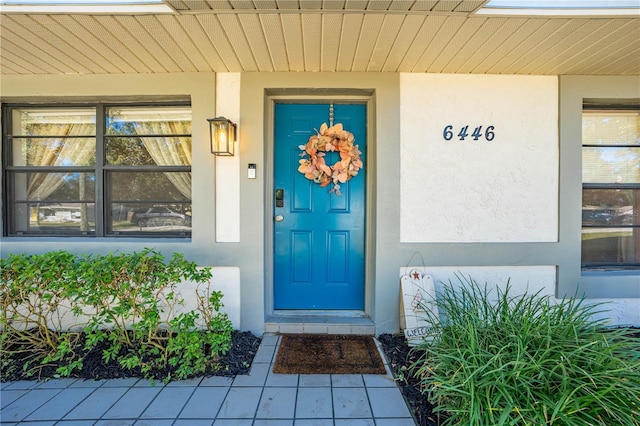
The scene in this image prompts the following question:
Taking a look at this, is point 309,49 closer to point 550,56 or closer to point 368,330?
point 550,56

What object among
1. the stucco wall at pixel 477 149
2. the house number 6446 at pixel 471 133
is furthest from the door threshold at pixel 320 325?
the house number 6446 at pixel 471 133

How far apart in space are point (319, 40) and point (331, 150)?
917 millimetres

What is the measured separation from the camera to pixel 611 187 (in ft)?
9.08

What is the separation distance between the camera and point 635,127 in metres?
2.80

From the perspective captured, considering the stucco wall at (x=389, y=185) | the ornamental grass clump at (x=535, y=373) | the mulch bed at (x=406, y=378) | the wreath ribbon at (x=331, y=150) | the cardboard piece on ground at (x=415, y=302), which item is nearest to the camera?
the ornamental grass clump at (x=535, y=373)

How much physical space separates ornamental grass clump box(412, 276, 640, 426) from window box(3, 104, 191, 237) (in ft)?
7.85

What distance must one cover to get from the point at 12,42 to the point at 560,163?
4.48 meters

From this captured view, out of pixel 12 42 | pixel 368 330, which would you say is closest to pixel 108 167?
pixel 12 42

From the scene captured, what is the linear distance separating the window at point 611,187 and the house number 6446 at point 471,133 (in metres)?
0.99

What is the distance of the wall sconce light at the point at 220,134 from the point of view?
245cm

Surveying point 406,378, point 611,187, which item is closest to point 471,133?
point 611,187

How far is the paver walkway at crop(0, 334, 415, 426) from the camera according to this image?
1.66 meters

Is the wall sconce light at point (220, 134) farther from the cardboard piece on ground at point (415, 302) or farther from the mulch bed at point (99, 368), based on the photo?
the cardboard piece on ground at point (415, 302)

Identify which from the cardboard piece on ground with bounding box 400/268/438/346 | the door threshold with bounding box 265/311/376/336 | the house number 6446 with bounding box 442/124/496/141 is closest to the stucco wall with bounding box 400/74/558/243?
the house number 6446 with bounding box 442/124/496/141
